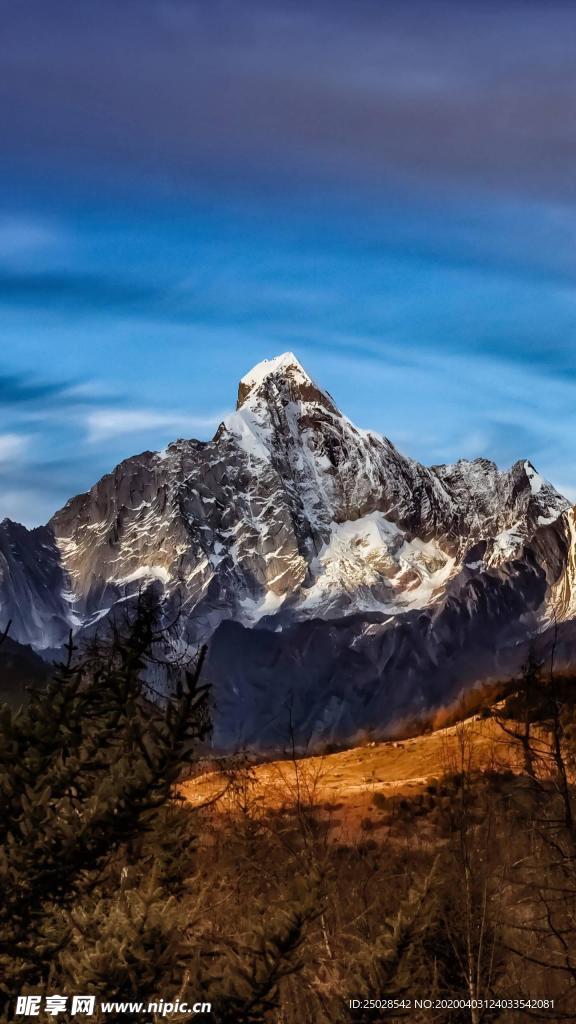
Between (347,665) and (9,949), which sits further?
(347,665)

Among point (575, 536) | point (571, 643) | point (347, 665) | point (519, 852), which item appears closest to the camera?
point (519, 852)

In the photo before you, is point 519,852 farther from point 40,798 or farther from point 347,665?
point 347,665

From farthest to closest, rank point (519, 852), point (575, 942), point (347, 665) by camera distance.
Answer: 1. point (347, 665)
2. point (519, 852)
3. point (575, 942)

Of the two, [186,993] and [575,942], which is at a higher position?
[186,993]

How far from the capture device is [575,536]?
7633 inches

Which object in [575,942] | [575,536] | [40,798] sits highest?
[575,536]

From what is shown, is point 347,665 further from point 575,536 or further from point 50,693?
point 50,693

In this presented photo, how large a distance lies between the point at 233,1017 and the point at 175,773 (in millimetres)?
1394

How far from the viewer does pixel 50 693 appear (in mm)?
7387

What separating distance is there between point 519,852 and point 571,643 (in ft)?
301

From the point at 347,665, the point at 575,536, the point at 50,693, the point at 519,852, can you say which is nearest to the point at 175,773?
the point at 50,693

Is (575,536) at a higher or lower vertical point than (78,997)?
higher

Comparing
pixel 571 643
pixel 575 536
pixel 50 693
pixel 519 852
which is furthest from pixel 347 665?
pixel 50 693

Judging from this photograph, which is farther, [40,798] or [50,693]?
[50,693]
